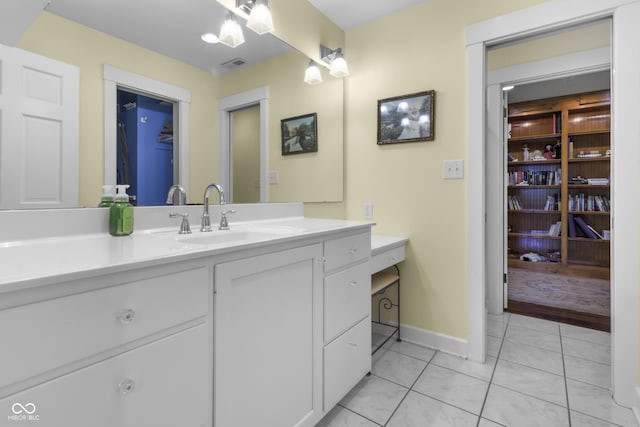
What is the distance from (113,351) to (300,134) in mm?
1779

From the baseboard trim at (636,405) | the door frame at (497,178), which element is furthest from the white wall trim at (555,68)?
the baseboard trim at (636,405)

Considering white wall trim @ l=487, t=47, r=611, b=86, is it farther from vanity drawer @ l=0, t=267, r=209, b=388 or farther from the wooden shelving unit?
vanity drawer @ l=0, t=267, r=209, b=388

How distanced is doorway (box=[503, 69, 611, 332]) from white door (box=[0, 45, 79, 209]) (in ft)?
13.2

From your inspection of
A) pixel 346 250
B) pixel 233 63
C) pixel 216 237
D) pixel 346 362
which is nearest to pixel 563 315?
pixel 346 362

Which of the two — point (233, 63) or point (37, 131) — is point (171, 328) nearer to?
point (37, 131)

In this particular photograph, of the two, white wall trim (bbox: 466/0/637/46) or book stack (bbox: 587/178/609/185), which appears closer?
white wall trim (bbox: 466/0/637/46)

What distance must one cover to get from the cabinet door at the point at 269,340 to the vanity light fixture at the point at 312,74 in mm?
1448

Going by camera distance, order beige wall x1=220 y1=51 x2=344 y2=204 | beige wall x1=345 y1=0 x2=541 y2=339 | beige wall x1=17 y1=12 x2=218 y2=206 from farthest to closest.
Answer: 1. beige wall x1=345 y1=0 x2=541 y2=339
2. beige wall x1=220 y1=51 x2=344 y2=204
3. beige wall x1=17 y1=12 x2=218 y2=206

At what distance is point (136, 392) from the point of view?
73cm

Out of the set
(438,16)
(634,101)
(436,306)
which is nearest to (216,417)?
(436,306)

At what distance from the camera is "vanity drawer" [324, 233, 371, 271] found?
1.38 metres

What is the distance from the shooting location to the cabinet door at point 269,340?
94cm

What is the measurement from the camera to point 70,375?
0.63 meters

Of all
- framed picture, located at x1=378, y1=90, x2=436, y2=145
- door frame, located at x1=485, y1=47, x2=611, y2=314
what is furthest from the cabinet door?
door frame, located at x1=485, y1=47, x2=611, y2=314
